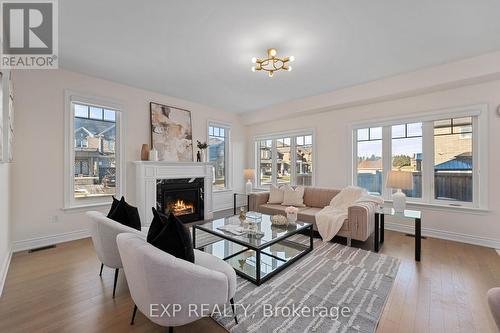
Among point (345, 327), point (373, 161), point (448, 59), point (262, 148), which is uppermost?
point (448, 59)

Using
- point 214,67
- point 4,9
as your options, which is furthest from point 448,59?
point 4,9

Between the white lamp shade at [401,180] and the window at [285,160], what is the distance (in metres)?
2.06

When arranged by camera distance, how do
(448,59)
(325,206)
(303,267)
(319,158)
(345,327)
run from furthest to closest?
(319,158) → (325,206) → (448,59) → (303,267) → (345,327)

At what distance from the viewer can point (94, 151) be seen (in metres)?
Answer: 3.89

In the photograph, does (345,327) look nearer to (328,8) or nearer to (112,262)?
(112,262)

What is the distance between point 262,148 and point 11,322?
5568mm

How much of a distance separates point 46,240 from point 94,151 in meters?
1.57

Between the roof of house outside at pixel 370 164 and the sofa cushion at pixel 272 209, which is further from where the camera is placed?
the roof of house outside at pixel 370 164

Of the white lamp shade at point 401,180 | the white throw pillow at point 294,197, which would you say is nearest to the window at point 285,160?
the white throw pillow at point 294,197

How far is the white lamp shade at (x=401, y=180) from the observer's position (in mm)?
3271

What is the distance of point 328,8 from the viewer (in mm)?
2146

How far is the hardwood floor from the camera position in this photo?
5.46 feet

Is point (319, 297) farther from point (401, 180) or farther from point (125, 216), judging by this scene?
point (401, 180)

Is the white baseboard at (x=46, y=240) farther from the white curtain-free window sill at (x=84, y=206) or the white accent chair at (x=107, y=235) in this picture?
the white accent chair at (x=107, y=235)
